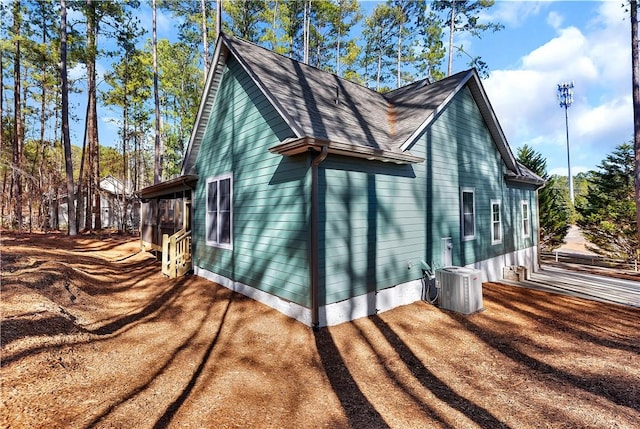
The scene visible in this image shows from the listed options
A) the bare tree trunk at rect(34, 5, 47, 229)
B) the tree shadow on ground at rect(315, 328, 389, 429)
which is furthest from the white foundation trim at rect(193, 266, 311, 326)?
the bare tree trunk at rect(34, 5, 47, 229)

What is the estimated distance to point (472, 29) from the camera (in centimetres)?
2056

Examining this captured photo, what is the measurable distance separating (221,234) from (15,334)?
178 inches

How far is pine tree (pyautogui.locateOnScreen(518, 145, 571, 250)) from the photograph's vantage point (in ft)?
60.6

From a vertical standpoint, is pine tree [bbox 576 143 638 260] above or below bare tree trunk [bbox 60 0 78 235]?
below

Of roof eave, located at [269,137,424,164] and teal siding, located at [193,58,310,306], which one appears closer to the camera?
roof eave, located at [269,137,424,164]

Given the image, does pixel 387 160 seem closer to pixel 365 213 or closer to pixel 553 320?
pixel 365 213

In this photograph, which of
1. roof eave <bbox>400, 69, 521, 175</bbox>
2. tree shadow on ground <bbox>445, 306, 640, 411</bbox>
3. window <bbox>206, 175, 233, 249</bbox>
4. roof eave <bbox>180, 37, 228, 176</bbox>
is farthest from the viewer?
roof eave <bbox>180, 37, 228, 176</bbox>

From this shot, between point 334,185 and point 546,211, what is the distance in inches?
758

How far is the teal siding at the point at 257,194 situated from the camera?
18.4ft

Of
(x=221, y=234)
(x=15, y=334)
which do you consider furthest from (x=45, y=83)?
(x=15, y=334)

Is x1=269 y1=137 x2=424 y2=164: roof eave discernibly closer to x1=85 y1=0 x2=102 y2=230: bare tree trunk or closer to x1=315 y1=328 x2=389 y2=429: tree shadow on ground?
x1=315 y1=328 x2=389 y2=429: tree shadow on ground

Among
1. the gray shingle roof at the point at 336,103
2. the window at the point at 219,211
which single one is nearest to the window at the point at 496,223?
the gray shingle roof at the point at 336,103

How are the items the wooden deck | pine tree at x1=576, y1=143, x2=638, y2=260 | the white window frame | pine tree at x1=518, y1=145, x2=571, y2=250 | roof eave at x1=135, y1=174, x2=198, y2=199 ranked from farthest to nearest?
pine tree at x1=518, y1=145, x2=571, y2=250, pine tree at x1=576, y1=143, x2=638, y2=260, the white window frame, roof eave at x1=135, y1=174, x2=198, y2=199, the wooden deck

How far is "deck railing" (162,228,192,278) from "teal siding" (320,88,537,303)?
5.84m
